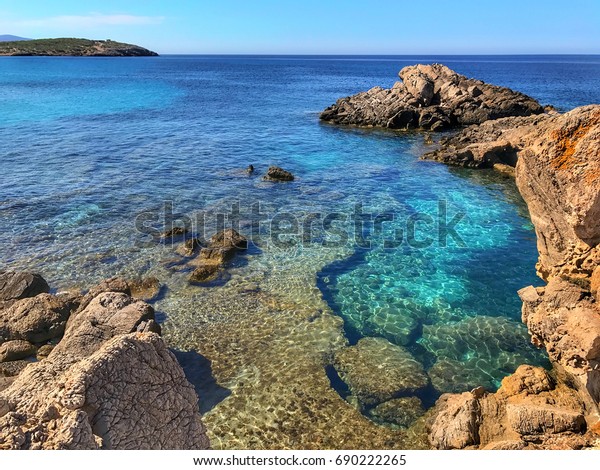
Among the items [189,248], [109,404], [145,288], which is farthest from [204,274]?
[109,404]

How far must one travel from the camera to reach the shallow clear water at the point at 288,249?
16.2m

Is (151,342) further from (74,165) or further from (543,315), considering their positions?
(74,165)

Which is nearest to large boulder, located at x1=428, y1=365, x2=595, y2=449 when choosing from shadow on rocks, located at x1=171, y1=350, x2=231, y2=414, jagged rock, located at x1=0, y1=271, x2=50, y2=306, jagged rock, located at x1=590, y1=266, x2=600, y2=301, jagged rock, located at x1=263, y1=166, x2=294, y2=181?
jagged rock, located at x1=590, y1=266, x2=600, y2=301

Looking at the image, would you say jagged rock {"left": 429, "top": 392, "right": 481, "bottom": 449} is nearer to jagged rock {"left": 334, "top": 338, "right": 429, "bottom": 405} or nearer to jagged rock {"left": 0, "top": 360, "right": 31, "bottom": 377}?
jagged rock {"left": 334, "top": 338, "right": 429, "bottom": 405}

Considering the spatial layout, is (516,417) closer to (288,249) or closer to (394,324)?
(394,324)

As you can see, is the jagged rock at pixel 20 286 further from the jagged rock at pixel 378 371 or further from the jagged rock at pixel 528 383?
the jagged rock at pixel 528 383

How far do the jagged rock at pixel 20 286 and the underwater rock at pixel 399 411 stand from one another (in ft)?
50.1

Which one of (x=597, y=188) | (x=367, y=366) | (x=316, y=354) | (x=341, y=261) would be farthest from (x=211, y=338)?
(x=597, y=188)

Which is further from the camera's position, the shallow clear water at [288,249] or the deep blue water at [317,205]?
the deep blue water at [317,205]

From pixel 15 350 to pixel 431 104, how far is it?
2432 inches

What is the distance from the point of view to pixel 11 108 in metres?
66.6

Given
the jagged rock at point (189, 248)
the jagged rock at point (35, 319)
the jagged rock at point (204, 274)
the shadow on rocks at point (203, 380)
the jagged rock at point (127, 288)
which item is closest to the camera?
the shadow on rocks at point (203, 380)

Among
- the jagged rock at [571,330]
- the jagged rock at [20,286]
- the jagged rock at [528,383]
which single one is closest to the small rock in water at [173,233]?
the jagged rock at [20,286]

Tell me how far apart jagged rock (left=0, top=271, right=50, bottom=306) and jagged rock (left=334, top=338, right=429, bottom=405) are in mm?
13488
